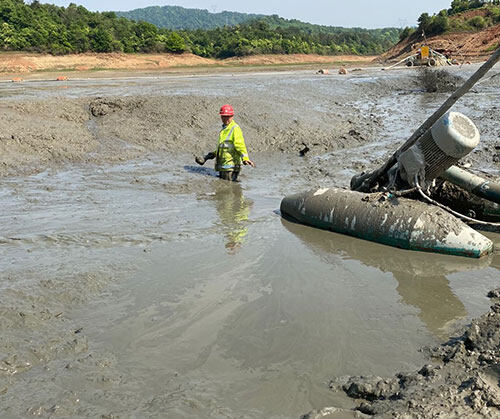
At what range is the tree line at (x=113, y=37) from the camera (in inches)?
1626

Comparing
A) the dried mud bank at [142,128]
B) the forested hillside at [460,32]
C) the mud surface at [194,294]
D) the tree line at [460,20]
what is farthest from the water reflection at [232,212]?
the tree line at [460,20]

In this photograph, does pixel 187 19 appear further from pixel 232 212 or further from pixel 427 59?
pixel 232 212

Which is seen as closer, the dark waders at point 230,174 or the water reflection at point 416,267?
the water reflection at point 416,267

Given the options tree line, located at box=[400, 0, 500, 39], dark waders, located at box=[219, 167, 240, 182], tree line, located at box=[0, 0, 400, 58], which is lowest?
dark waders, located at box=[219, 167, 240, 182]

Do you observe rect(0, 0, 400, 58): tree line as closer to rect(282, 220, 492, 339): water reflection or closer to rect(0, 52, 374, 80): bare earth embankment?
rect(0, 52, 374, 80): bare earth embankment

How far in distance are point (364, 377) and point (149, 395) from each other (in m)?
1.25

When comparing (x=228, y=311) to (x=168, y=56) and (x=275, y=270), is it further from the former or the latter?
(x=168, y=56)

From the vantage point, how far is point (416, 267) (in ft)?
15.9

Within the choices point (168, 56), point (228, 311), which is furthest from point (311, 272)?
point (168, 56)

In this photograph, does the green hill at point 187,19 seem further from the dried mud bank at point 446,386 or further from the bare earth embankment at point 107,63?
the dried mud bank at point 446,386

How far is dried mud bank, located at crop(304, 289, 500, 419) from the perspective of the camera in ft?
8.21

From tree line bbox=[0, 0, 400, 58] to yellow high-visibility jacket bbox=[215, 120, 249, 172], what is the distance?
37.9 m

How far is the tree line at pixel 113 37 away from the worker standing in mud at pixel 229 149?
3782cm

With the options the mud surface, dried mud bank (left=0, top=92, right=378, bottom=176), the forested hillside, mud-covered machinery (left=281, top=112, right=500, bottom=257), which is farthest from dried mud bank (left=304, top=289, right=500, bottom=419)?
the forested hillside
